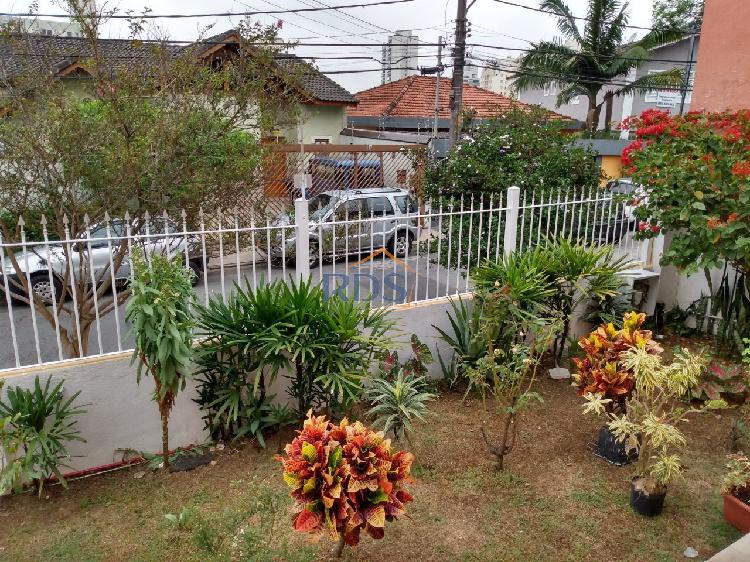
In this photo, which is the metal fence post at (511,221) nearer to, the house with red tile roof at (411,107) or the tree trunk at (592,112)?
the house with red tile roof at (411,107)

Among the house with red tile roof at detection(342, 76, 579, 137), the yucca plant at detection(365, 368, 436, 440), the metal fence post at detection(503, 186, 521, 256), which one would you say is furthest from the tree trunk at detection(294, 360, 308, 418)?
the house with red tile roof at detection(342, 76, 579, 137)

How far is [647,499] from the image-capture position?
11.7 ft

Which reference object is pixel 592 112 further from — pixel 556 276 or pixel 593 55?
pixel 556 276

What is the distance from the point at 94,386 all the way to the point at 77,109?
7.07 feet

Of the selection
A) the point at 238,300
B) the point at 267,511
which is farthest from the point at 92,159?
the point at 267,511

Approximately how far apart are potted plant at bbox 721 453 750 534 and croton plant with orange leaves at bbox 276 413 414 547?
2056mm

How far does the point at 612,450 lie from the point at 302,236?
112 inches

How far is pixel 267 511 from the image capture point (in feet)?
12.0

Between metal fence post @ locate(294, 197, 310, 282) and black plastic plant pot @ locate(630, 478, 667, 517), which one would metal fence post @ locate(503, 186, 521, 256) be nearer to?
metal fence post @ locate(294, 197, 310, 282)

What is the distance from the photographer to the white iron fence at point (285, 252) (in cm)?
448

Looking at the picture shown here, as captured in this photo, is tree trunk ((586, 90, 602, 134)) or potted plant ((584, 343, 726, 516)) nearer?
potted plant ((584, 343, 726, 516))

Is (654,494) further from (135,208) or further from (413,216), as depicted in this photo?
(135,208)

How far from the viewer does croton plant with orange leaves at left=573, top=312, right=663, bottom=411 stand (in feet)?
13.8

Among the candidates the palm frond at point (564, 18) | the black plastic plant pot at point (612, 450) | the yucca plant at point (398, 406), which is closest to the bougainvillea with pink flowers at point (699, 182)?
the black plastic plant pot at point (612, 450)
